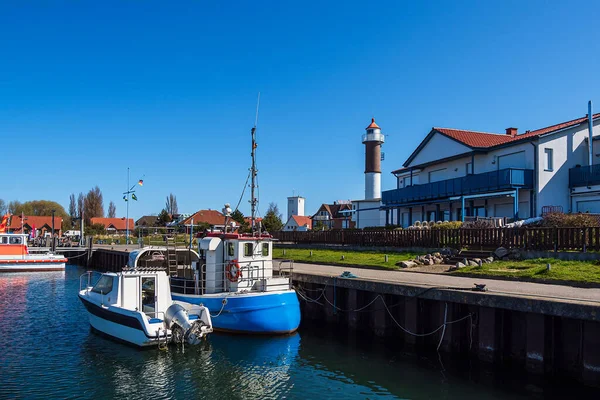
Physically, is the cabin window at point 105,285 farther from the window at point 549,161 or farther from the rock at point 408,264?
the window at point 549,161

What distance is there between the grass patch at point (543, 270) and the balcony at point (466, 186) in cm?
1312

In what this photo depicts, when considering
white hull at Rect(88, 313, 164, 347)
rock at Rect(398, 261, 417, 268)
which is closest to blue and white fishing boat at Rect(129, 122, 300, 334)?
white hull at Rect(88, 313, 164, 347)

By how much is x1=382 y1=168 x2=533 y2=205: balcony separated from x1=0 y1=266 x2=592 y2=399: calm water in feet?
64.0

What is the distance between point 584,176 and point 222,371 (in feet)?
89.8

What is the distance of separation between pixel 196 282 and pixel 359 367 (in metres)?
7.60

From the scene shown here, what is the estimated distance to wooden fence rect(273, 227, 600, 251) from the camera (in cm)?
2022

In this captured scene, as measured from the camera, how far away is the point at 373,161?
196 feet

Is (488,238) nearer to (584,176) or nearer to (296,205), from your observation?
(584,176)

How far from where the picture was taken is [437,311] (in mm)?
16328

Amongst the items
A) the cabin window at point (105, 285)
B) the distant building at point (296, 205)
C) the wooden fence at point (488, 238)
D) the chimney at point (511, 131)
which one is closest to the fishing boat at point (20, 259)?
the wooden fence at point (488, 238)

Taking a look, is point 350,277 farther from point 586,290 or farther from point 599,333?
point 599,333

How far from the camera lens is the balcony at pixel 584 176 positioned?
3130 centimetres

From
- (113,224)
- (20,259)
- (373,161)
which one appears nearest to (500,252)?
(373,161)

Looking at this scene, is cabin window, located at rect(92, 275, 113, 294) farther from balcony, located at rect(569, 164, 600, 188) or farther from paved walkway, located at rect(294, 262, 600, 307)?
balcony, located at rect(569, 164, 600, 188)
